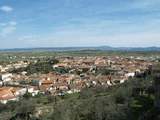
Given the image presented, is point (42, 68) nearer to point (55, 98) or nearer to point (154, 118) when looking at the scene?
point (55, 98)

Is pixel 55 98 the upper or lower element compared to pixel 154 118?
lower

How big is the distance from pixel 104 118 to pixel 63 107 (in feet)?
13.1

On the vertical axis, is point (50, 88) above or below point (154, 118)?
below

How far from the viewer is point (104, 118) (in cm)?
2311

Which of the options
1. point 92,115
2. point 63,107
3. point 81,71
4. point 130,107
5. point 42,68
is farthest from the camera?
point 42,68

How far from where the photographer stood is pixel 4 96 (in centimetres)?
4734

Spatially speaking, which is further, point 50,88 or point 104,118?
point 50,88

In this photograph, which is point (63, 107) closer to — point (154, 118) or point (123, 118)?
point (123, 118)

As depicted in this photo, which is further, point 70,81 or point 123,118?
point 70,81

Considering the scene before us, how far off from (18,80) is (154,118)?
2044 inches

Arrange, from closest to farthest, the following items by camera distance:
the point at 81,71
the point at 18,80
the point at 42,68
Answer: the point at 18,80 → the point at 81,71 → the point at 42,68

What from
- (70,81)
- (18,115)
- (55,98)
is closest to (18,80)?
(70,81)

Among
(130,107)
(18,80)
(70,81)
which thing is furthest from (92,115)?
(18,80)

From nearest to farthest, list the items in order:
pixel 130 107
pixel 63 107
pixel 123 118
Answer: pixel 123 118, pixel 130 107, pixel 63 107
